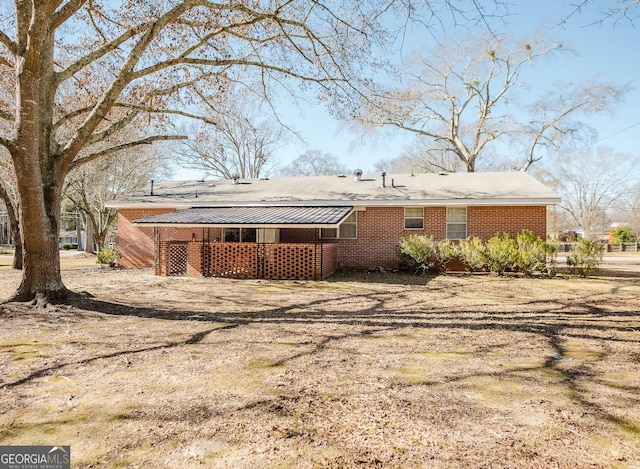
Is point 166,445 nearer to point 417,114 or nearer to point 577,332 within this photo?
point 577,332

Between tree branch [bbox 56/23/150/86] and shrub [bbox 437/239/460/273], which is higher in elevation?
tree branch [bbox 56/23/150/86]

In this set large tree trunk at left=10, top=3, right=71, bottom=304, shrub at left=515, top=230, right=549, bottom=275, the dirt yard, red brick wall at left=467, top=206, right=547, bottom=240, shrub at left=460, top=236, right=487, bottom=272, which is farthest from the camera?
red brick wall at left=467, top=206, right=547, bottom=240

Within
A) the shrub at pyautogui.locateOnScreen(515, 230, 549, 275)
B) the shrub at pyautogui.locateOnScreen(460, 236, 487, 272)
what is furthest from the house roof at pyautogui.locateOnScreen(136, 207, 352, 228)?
the shrub at pyautogui.locateOnScreen(515, 230, 549, 275)

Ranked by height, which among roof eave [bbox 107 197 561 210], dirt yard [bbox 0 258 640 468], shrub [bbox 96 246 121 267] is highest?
roof eave [bbox 107 197 561 210]

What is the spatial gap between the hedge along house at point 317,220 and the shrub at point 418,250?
3.11 feet

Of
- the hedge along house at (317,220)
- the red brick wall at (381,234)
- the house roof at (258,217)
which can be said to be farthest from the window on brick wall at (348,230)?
the house roof at (258,217)

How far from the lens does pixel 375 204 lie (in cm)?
1555

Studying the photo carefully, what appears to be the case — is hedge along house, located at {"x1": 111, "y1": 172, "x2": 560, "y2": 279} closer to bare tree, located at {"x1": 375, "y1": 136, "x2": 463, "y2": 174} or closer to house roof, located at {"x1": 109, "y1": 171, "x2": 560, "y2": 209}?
house roof, located at {"x1": 109, "y1": 171, "x2": 560, "y2": 209}

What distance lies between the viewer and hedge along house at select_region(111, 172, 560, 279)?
45.2 ft

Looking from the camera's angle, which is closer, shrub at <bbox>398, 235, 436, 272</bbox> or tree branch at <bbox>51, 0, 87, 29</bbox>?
tree branch at <bbox>51, 0, 87, 29</bbox>

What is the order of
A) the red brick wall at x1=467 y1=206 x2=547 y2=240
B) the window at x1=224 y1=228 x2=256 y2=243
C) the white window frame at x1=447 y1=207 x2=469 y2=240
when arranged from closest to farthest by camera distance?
the red brick wall at x1=467 y1=206 x2=547 y2=240
the white window frame at x1=447 y1=207 x2=469 y2=240
the window at x1=224 y1=228 x2=256 y2=243

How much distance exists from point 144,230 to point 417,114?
2013 centimetres

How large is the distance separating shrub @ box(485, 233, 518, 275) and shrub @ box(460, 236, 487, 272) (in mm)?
203

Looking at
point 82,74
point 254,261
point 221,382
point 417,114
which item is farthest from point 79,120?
point 417,114
